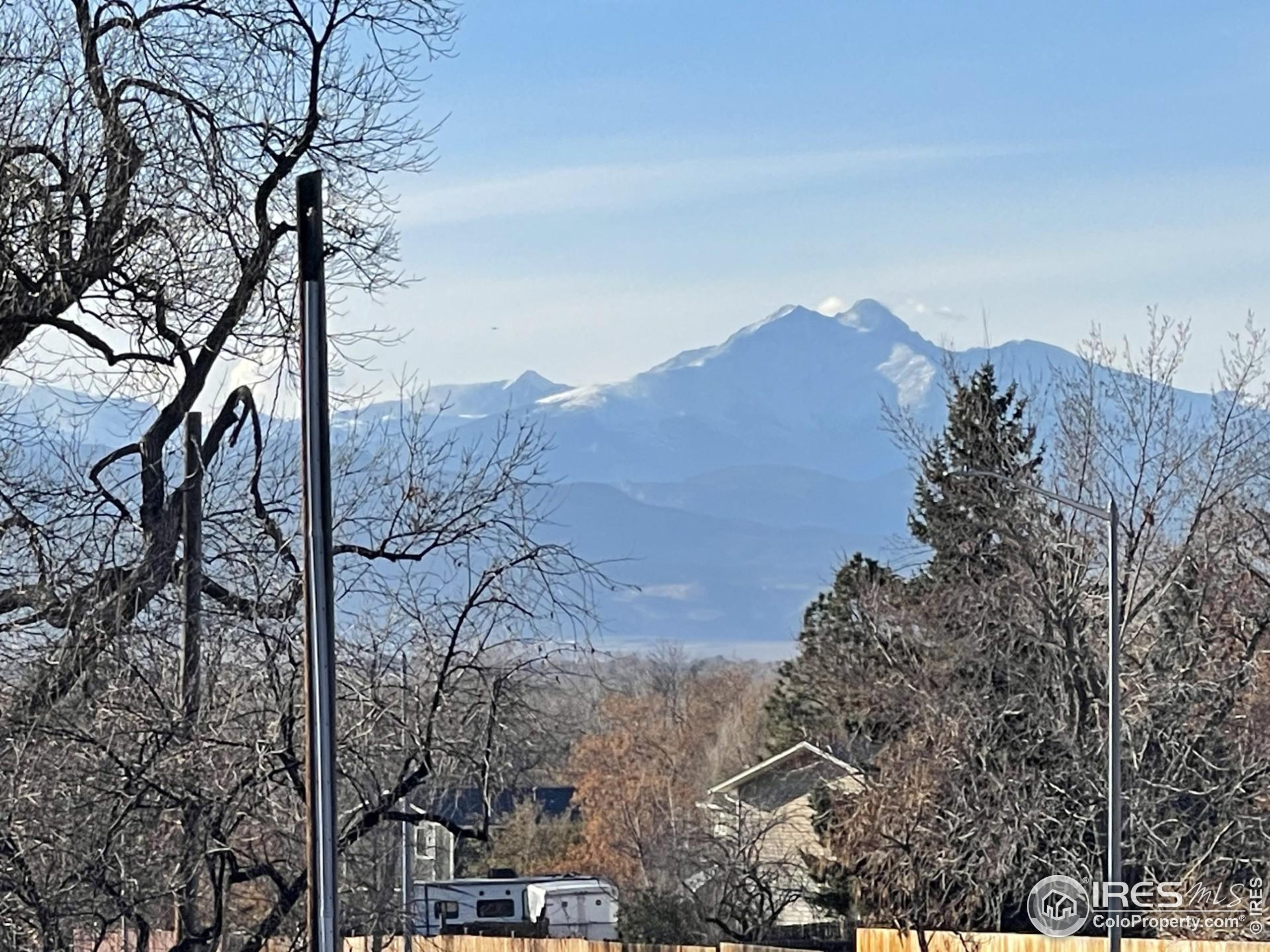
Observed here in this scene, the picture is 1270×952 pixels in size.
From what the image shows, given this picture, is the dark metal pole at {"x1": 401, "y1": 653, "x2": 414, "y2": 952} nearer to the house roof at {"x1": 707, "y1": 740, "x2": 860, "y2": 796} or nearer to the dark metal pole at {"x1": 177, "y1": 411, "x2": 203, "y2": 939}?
the dark metal pole at {"x1": 177, "y1": 411, "x2": 203, "y2": 939}

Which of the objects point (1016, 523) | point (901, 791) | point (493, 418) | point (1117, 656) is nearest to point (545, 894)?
point (901, 791)

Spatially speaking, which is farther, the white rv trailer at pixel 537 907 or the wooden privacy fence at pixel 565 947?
the white rv trailer at pixel 537 907

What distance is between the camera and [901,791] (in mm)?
29750

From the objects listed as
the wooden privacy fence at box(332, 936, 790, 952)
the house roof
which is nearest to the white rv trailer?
the wooden privacy fence at box(332, 936, 790, 952)

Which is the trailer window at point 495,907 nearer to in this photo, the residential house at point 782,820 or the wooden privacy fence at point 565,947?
the residential house at point 782,820

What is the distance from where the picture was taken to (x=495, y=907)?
113ft

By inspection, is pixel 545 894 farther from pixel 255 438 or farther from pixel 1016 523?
pixel 255 438

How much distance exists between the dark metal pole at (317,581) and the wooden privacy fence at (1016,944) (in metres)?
15.4

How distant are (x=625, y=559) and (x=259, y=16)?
13.9 ft

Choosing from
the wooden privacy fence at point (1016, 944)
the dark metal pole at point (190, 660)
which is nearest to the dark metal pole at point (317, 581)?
the dark metal pole at point (190, 660)

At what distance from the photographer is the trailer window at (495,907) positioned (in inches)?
1356
